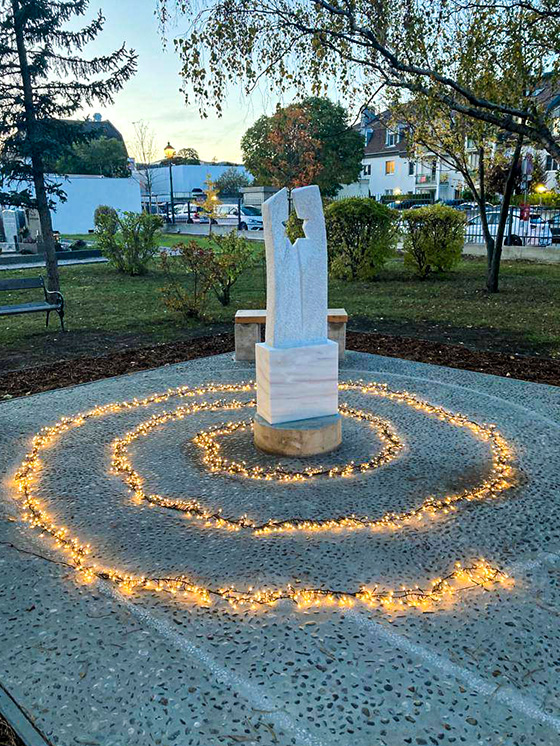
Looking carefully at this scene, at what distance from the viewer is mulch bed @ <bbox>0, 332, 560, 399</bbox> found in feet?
26.3

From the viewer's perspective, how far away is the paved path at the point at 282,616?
2.68 metres

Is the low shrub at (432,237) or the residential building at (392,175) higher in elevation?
the residential building at (392,175)

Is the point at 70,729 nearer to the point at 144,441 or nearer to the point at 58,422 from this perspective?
the point at 144,441

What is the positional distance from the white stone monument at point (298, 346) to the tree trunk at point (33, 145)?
33.7ft

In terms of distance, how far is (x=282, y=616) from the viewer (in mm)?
3332

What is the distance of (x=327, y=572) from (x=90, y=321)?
9.69 meters

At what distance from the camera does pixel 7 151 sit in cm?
1427

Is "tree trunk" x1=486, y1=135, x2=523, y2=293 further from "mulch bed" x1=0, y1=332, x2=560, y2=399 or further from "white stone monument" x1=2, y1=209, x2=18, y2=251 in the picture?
"white stone monument" x1=2, y1=209, x2=18, y2=251

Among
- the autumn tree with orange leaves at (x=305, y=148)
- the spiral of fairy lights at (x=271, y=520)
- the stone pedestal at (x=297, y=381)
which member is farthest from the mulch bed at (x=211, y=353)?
the autumn tree with orange leaves at (x=305, y=148)

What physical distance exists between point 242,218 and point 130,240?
874 inches

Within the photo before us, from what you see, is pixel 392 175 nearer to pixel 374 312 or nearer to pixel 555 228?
pixel 555 228

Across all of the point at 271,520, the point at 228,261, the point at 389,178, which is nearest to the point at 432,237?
the point at 228,261

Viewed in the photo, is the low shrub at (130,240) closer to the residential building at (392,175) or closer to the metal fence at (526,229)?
the metal fence at (526,229)

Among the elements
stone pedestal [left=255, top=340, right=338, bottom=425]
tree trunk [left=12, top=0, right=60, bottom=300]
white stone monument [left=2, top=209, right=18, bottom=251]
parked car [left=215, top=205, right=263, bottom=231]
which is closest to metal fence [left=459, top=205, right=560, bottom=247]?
parked car [left=215, top=205, right=263, bottom=231]
